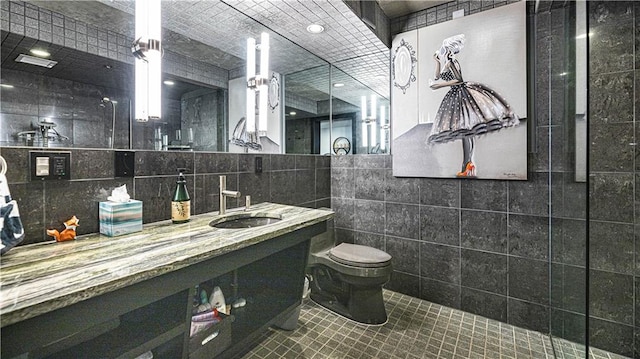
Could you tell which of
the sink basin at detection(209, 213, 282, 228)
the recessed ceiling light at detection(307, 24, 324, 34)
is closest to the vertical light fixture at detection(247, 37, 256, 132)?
the recessed ceiling light at detection(307, 24, 324, 34)

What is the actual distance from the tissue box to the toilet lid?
1.30 metres

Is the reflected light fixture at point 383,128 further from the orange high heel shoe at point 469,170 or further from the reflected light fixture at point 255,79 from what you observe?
the reflected light fixture at point 255,79

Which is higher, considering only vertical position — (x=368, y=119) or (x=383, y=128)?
(x=368, y=119)

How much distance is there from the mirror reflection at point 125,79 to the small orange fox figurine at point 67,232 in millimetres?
317

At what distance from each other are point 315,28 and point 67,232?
1971 mm

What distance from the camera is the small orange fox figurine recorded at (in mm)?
1118

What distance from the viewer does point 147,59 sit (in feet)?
4.55

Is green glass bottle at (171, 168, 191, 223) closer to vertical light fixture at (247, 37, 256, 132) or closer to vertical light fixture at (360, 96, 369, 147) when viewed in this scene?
vertical light fixture at (247, 37, 256, 132)

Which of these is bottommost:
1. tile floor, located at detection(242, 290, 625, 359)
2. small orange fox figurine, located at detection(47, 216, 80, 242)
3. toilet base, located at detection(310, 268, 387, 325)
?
tile floor, located at detection(242, 290, 625, 359)

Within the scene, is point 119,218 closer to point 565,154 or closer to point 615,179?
point 565,154

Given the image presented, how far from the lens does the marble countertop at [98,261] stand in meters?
0.67

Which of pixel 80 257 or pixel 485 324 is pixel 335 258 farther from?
pixel 80 257

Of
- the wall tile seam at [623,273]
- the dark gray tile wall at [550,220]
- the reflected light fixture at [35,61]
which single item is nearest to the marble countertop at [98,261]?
the reflected light fixture at [35,61]

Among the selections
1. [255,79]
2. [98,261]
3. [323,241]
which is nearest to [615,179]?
[323,241]
